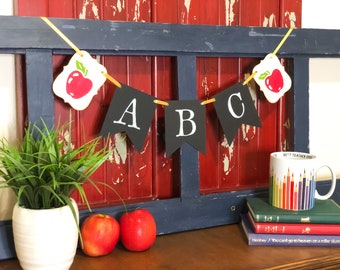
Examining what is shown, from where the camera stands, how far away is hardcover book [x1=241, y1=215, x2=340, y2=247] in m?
1.06

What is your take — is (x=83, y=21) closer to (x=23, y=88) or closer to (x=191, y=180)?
(x=23, y=88)

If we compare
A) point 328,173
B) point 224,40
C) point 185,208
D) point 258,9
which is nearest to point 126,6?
point 224,40

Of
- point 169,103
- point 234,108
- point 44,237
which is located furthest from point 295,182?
point 44,237

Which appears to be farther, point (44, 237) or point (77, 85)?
point (77, 85)

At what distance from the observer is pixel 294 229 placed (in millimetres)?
1067

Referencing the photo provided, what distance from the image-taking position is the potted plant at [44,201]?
874 mm

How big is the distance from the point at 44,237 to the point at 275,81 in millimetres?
669

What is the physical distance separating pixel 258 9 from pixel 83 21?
0.47 m

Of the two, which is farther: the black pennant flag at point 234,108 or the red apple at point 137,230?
the black pennant flag at point 234,108

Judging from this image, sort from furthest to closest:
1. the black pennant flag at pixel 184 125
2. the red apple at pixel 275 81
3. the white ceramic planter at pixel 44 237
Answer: the red apple at pixel 275 81
the black pennant flag at pixel 184 125
the white ceramic planter at pixel 44 237

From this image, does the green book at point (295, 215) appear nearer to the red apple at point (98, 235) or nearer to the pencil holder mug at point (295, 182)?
the pencil holder mug at point (295, 182)

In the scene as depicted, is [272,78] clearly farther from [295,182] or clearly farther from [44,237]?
[44,237]

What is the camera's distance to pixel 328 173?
4.62 ft

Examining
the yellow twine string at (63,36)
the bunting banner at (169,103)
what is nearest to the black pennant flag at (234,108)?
the bunting banner at (169,103)
